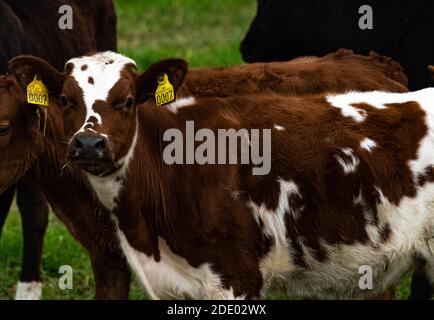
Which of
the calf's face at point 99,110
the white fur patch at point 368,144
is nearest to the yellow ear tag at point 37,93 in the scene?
the calf's face at point 99,110

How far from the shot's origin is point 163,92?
6.31m

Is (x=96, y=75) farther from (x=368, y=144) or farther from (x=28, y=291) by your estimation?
(x=28, y=291)

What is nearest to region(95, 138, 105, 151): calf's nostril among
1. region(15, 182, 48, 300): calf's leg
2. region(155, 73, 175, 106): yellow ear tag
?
region(155, 73, 175, 106): yellow ear tag

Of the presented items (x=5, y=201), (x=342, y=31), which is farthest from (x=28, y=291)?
(x=342, y=31)

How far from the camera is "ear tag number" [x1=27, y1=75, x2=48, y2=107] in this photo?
6.34 m

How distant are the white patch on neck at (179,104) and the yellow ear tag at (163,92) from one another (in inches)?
9.2

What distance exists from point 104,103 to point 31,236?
2.41m

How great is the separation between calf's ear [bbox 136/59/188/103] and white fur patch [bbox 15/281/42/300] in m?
2.27

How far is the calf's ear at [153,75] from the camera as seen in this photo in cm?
630

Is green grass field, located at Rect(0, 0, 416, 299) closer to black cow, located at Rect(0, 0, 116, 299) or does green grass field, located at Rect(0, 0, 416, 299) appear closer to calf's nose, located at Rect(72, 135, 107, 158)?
black cow, located at Rect(0, 0, 116, 299)

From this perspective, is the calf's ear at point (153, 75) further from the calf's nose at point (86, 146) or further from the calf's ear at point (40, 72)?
the calf's nose at point (86, 146)

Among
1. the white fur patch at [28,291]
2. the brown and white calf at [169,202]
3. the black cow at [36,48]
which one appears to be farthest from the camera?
the white fur patch at [28,291]

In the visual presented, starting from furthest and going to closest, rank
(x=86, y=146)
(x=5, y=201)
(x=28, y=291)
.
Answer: (x=28, y=291) → (x=5, y=201) → (x=86, y=146)

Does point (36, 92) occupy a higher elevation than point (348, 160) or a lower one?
higher
